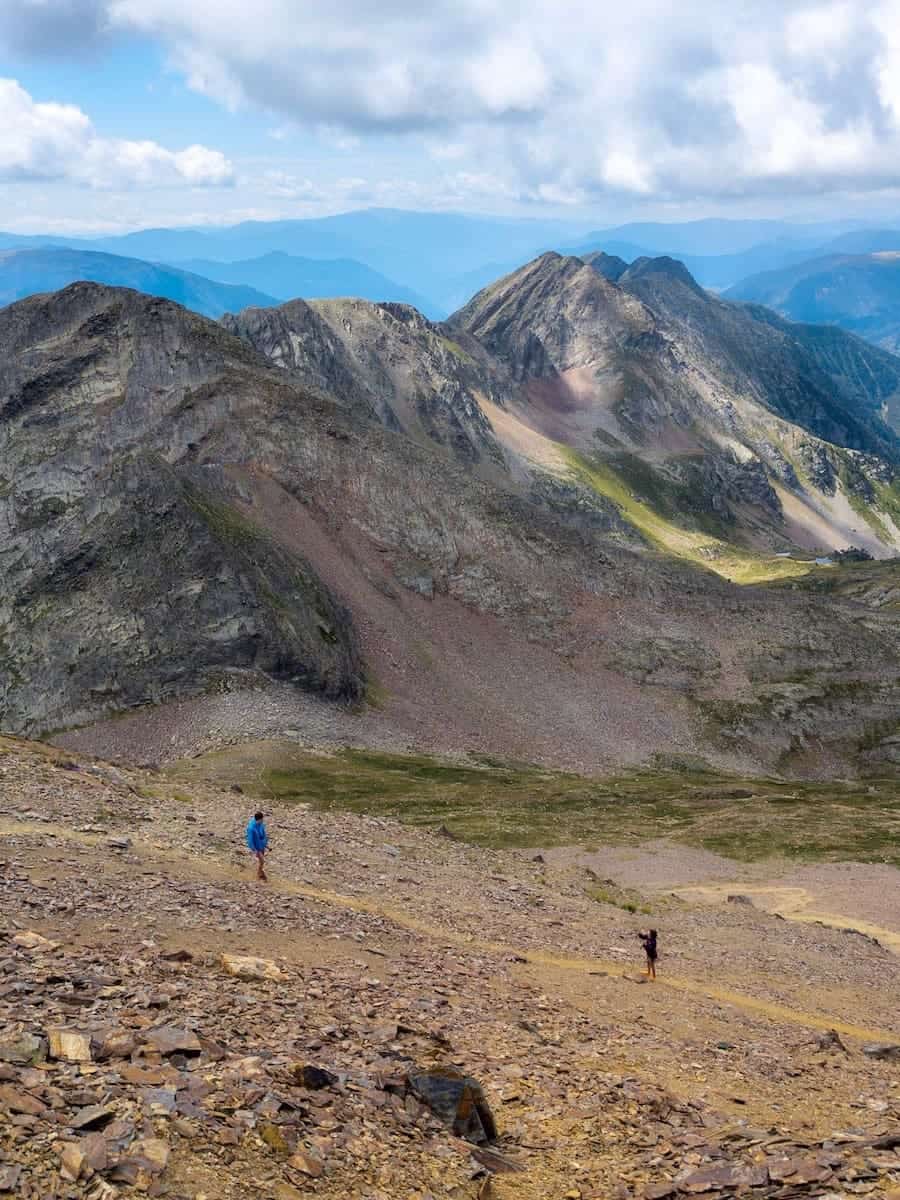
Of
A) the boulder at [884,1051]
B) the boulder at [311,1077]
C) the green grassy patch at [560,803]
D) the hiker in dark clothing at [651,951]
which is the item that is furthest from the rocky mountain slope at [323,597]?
the boulder at [311,1077]

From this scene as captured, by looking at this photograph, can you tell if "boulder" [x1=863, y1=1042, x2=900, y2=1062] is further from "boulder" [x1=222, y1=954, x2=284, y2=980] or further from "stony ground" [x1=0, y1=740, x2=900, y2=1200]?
"boulder" [x1=222, y1=954, x2=284, y2=980]

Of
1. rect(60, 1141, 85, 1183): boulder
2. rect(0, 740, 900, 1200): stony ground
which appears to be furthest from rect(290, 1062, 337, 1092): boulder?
rect(60, 1141, 85, 1183): boulder

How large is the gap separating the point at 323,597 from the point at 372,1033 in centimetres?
8696

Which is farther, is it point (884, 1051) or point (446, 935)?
point (446, 935)

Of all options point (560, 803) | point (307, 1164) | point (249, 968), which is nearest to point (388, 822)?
point (560, 803)

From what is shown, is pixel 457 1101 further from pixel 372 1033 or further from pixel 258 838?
pixel 258 838

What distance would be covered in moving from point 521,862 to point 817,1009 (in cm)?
1979

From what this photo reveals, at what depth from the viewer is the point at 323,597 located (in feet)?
355

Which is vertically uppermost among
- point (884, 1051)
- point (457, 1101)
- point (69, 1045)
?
point (69, 1045)

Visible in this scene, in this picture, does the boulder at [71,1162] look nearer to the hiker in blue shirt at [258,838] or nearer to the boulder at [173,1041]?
the boulder at [173,1041]

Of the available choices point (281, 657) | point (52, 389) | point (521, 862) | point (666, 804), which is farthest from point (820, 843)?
point (52, 389)

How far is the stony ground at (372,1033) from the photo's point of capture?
1639 cm

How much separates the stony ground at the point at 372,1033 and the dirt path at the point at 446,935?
16 cm

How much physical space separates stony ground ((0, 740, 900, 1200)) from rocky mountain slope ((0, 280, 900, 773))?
176 ft
